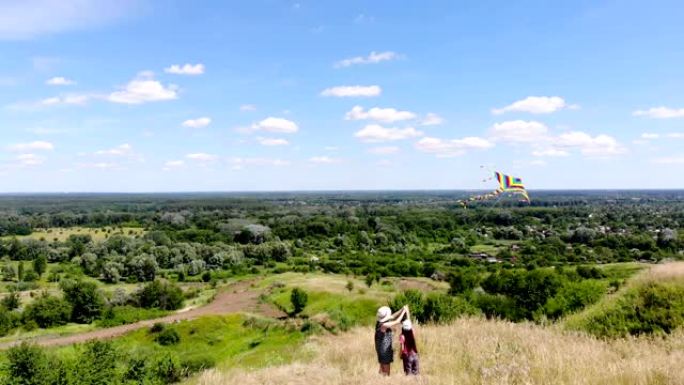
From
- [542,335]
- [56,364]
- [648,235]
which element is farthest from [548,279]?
[648,235]

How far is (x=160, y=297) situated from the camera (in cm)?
5816

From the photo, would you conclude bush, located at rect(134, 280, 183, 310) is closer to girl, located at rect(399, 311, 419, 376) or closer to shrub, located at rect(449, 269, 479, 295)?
shrub, located at rect(449, 269, 479, 295)

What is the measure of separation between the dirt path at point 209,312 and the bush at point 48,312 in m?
4.89

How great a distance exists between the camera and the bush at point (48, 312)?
5059 centimetres

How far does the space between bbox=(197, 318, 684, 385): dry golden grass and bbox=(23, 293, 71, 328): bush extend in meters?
50.3

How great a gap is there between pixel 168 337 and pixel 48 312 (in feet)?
59.6

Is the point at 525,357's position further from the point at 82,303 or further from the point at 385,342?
the point at 82,303

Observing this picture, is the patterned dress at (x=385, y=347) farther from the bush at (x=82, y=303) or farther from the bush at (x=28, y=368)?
the bush at (x=82, y=303)

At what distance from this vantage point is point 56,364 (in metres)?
31.0

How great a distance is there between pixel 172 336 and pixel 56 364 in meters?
12.3

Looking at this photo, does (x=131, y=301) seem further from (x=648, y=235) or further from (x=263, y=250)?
(x=648, y=235)

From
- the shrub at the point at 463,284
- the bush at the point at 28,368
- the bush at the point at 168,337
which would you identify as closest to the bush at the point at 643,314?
the bush at the point at 28,368

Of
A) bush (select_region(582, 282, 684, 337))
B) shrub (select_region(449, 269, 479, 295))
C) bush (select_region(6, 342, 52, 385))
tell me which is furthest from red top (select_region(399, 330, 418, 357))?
shrub (select_region(449, 269, 479, 295))

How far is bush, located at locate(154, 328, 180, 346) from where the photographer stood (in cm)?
4225
